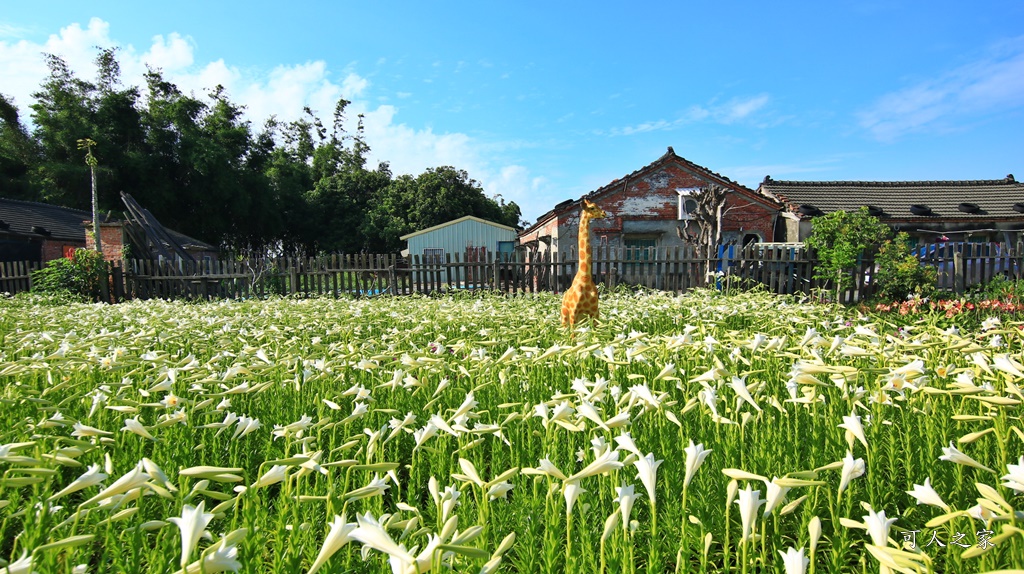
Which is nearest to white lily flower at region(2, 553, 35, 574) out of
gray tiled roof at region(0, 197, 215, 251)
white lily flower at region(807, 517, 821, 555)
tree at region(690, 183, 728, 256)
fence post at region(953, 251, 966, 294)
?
white lily flower at region(807, 517, 821, 555)

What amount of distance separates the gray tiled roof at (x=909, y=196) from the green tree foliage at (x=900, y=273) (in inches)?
505

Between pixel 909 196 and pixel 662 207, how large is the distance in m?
12.1

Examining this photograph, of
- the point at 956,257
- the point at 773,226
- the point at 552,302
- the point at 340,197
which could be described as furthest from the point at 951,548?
the point at 340,197

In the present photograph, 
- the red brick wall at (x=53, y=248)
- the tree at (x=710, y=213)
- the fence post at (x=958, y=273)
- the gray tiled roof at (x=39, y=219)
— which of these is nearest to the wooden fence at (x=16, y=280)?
the gray tiled roof at (x=39, y=219)

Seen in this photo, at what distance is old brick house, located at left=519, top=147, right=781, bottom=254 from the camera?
21938mm

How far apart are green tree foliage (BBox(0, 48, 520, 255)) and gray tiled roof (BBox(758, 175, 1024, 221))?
79.1 ft

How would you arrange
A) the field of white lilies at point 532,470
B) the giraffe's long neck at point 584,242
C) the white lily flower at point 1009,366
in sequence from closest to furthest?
the field of white lilies at point 532,470 < the white lily flower at point 1009,366 < the giraffe's long neck at point 584,242

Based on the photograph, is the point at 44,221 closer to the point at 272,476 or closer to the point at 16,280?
the point at 16,280

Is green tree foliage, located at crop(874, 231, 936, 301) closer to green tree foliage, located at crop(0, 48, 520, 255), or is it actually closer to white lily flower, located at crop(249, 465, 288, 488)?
white lily flower, located at crop(249, 465, 288, 488)

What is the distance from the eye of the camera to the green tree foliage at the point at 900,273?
9134mm

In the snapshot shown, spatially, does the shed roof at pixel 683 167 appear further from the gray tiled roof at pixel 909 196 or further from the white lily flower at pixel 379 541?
the white lily flower at pixel 379 541

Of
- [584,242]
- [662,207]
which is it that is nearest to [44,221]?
[662,207]

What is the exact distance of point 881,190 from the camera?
25.0 metres

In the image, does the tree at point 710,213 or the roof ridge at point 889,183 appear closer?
the tree at point 710,213
